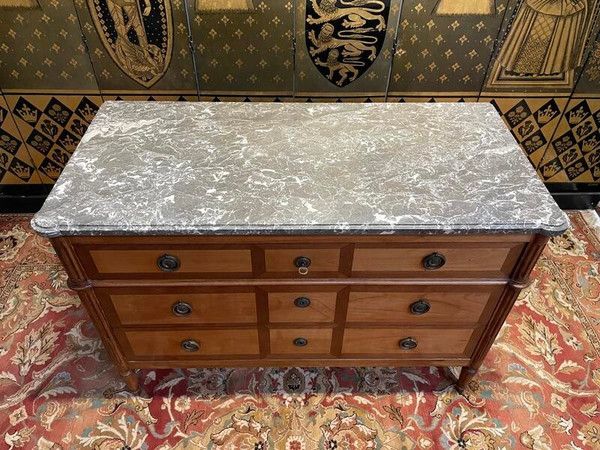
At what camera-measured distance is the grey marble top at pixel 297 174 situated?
53.7 inches

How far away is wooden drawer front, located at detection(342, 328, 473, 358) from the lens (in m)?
1.75

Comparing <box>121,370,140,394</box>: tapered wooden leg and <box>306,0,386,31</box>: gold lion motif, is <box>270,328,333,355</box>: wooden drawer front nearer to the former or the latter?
<box>121,370,140,394</box>: tapered wooden leg

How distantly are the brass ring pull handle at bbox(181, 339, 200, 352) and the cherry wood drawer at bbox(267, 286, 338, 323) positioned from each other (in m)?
0.34

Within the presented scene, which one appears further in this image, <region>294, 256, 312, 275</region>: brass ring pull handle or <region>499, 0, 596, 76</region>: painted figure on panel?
<region>499, 0, 596, 76</region>: painted figure on panel

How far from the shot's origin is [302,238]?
1.39m

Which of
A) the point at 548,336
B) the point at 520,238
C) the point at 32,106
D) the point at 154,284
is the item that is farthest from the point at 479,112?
the point at 32,106

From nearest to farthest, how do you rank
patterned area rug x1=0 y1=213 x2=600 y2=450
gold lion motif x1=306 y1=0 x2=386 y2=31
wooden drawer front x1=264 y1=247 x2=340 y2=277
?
wooden drawer front x1=264 y1=247 x2=340 y2=277 < patterned area rug x1=0 y1=213 x2=600 y2=450 < gold lion motif x1=306 y1=0 x2=386 y2=31

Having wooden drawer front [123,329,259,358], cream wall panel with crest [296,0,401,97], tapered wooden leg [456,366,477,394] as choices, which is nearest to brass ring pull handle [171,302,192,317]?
wooden drawer front [123,329,259,358]

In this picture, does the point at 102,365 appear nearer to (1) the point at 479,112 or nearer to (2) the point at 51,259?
(2) the point at 51,259

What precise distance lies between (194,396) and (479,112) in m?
1.80

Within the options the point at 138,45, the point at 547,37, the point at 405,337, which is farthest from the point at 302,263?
the point at 547,37

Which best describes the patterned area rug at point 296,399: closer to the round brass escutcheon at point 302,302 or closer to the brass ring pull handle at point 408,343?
the brass ring pull handle at point 408,343

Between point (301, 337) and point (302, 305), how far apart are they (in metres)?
0.21

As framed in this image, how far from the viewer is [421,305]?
163cm
